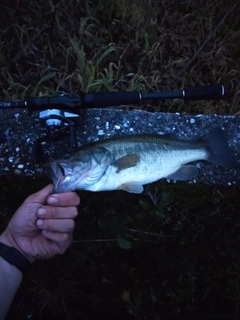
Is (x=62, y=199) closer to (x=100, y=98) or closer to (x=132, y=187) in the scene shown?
(x=132, y=187)

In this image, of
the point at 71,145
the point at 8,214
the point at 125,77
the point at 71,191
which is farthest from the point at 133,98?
the point at 8,214

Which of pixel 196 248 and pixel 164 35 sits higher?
pixel 164 35

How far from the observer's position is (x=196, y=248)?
295cm

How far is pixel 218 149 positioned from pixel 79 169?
1.00 m

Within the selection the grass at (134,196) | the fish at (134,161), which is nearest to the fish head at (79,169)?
the fish at (134,161)

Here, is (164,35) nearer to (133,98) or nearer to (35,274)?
(133,98)

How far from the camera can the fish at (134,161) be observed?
2176 millimetres

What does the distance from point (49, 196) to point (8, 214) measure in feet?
2.71

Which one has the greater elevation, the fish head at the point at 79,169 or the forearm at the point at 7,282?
the fish head at the point at 79,169

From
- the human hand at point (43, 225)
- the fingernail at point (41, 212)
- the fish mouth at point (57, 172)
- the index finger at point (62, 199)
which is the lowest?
the human hand at point (43, 225)

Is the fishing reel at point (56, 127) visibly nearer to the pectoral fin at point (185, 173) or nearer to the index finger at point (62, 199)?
the index finger at point (62, 199)

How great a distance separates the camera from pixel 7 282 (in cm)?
242

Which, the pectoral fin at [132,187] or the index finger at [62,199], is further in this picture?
the pectoral fin at [132,187]

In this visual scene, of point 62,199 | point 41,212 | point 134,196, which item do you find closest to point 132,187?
point 134,196
